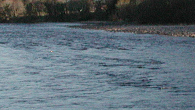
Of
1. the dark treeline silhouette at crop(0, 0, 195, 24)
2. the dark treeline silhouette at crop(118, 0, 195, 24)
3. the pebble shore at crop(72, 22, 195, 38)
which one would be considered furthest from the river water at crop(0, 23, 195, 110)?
the dark treeline silhouette at crop(0, 0, 195, 24)

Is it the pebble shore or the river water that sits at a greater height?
the river water

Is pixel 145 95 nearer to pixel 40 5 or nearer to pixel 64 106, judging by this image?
pixel 64 106

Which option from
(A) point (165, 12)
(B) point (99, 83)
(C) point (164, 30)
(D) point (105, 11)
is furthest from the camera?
(D) point (105, 11)

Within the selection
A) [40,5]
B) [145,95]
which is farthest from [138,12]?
[40,5]

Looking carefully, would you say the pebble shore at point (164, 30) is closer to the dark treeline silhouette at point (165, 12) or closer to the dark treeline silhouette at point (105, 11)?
the dark treeline silhouette at point (165, 12)

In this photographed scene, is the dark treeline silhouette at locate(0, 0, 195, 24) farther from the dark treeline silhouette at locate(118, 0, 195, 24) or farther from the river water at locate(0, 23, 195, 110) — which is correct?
the river water at locate(0, 23, 195, 110)

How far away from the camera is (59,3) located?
136 meters

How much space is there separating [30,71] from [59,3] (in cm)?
11801

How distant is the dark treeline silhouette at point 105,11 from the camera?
69500 millimetres

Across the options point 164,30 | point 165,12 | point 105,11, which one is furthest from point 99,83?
point 105,11

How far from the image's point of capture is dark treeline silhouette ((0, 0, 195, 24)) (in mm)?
69500

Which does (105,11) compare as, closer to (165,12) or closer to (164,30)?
(165,12)

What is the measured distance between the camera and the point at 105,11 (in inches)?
4537

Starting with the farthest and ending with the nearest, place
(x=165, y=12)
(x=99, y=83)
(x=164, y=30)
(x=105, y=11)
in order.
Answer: (x=105, y=11)
(x=165, y=12)
(x=164, y=30)
(x=99, y=83)
